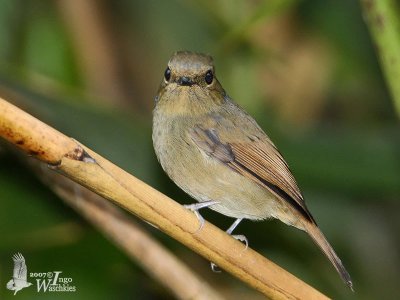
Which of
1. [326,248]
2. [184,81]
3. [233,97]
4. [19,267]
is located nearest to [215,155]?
[184,81]

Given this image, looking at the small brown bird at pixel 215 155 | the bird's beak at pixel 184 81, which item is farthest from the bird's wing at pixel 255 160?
the bird's beak at pixel 184 81

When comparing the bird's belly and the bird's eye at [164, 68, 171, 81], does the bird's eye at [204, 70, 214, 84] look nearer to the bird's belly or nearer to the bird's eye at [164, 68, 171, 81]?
the bird's eye at [164, 68, 171, 81]

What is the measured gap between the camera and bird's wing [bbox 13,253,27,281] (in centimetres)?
418

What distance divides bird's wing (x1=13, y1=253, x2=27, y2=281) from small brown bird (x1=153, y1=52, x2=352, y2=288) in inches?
37.1

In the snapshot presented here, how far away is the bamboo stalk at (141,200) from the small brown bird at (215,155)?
0.87 m

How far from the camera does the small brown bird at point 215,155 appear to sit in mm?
3818

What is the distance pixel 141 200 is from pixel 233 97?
298 centimetres

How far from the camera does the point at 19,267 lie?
421 centimetres

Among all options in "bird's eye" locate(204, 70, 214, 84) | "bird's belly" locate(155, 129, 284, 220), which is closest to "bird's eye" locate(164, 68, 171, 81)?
"bird's eye" locate(204, 70, 214, 84)

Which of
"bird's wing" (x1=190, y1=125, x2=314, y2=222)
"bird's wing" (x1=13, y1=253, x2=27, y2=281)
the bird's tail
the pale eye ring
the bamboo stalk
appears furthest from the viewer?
"bird's wing" (x1=13, y1=253, x2=27, y2=281)

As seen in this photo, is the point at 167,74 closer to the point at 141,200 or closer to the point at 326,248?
the point at 326,248

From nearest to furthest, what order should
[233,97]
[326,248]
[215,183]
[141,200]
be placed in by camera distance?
[141,200] < [326,248] < [215,183] < [233,97]

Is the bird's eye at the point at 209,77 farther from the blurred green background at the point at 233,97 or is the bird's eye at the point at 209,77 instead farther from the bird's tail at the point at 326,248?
the bird's tail at the point at 326,248

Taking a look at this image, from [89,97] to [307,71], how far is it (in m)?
1.80
